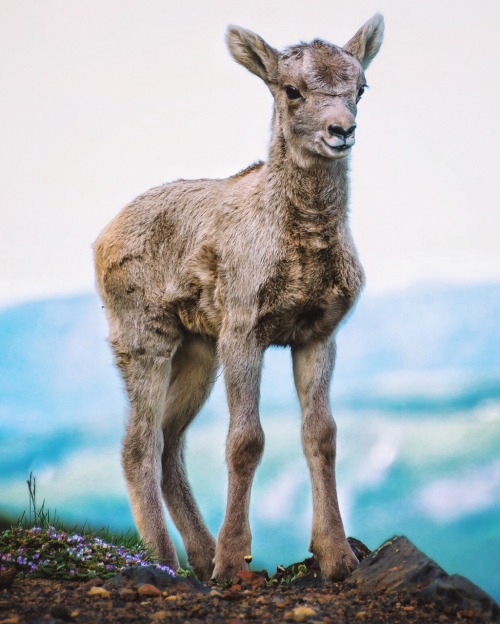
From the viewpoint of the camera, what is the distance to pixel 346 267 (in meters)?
10.9

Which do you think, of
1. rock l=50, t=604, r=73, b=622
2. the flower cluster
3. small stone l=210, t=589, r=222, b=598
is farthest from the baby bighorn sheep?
rock l=50, t=604, r=73, b=622

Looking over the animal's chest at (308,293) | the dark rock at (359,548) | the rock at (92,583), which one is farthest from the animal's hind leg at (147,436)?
the rock at (92,583)

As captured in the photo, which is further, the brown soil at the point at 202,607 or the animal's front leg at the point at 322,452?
the animal's front leg at the point at 322,452

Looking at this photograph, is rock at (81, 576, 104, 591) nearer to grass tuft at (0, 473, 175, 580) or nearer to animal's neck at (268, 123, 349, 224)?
grass tuft at (0, 473, 175, 580)

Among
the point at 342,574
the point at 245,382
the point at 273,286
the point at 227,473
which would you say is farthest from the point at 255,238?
the point at 342,574

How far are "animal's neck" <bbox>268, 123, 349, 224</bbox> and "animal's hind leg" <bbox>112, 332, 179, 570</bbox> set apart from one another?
2.47 m

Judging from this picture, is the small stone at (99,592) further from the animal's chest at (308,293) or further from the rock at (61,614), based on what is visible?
the animal's chest at (308,293)

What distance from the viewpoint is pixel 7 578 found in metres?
9.23

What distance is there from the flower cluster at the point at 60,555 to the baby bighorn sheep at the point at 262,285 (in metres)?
1.03

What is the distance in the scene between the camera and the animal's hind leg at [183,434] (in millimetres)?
12562

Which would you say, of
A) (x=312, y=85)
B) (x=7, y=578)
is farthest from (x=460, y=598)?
(x=312, y=85)

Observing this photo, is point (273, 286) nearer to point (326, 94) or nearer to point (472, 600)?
point (326, 94)

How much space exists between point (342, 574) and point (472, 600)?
158 centimetres

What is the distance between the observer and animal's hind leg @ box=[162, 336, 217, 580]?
41.2 ft
